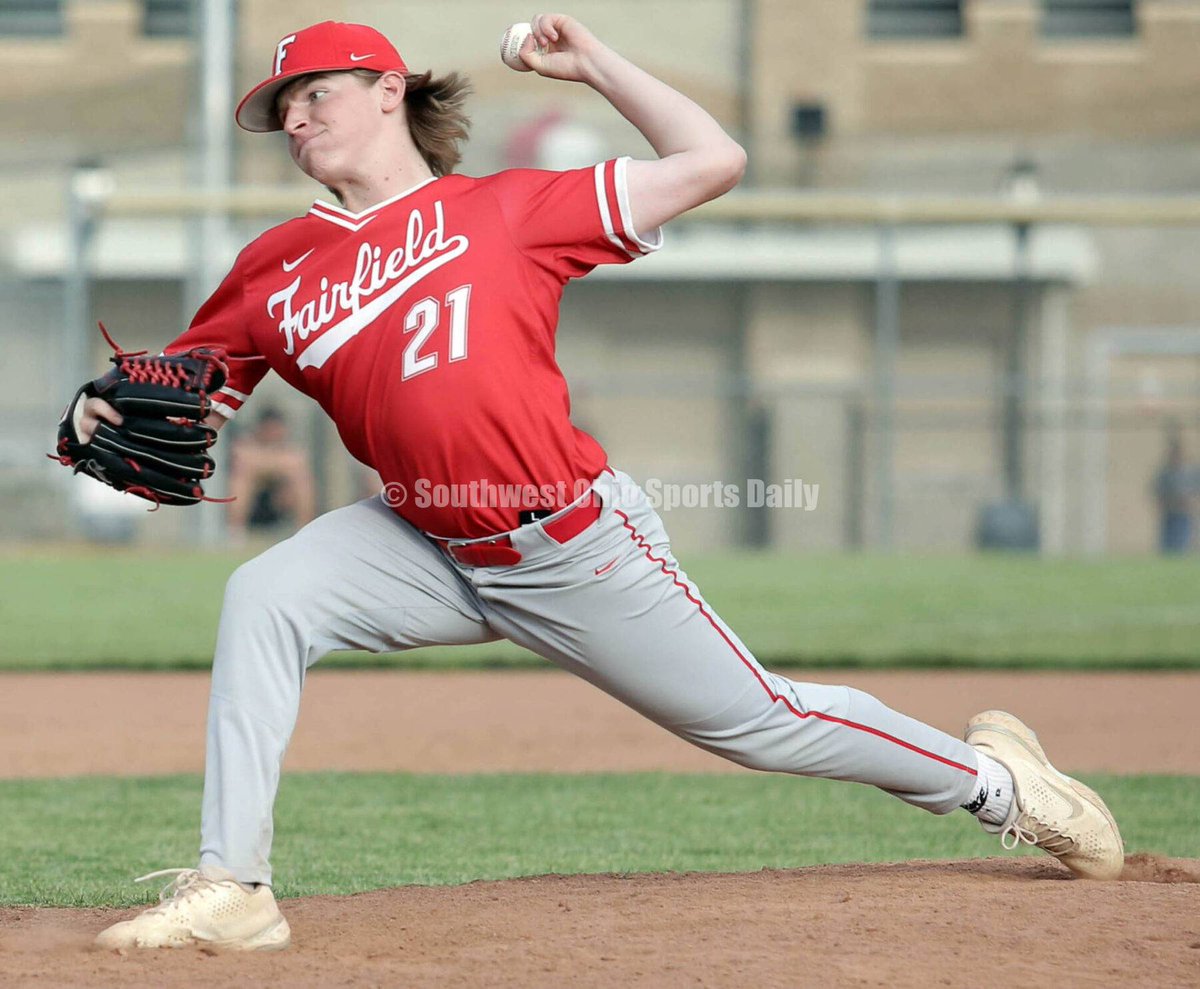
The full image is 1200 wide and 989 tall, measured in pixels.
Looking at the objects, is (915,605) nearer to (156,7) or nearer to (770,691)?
(770,691)

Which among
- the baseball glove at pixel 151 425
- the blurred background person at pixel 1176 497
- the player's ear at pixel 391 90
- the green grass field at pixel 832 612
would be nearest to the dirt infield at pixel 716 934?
the baseball glove at pixel 151 425

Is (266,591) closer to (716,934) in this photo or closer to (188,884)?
(188,884)

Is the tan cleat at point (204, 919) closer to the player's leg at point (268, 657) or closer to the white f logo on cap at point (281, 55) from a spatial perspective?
the player's leg at point (268, 657)

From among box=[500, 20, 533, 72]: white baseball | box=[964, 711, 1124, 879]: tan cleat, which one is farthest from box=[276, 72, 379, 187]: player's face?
box=[964, 711, 1124, 879]: tan cleat

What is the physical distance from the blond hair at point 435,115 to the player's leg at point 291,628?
65cm

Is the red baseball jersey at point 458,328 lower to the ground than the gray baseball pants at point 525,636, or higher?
higher

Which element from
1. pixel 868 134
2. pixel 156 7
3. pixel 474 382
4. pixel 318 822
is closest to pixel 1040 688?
pixel 318 822

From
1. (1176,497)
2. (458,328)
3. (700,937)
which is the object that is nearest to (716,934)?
(700,937)

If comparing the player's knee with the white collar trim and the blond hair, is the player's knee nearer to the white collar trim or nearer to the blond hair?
the white collar trim

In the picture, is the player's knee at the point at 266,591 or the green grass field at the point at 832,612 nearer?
the player's knee at the point at 266,591

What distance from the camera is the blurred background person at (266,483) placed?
14984mm

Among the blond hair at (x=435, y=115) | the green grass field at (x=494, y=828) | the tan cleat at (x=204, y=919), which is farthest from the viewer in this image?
the green grass field at (x=494, y=828)

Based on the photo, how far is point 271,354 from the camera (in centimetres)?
305

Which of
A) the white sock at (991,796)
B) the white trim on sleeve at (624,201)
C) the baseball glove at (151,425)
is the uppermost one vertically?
the white trim on sleeve at (624,201)
